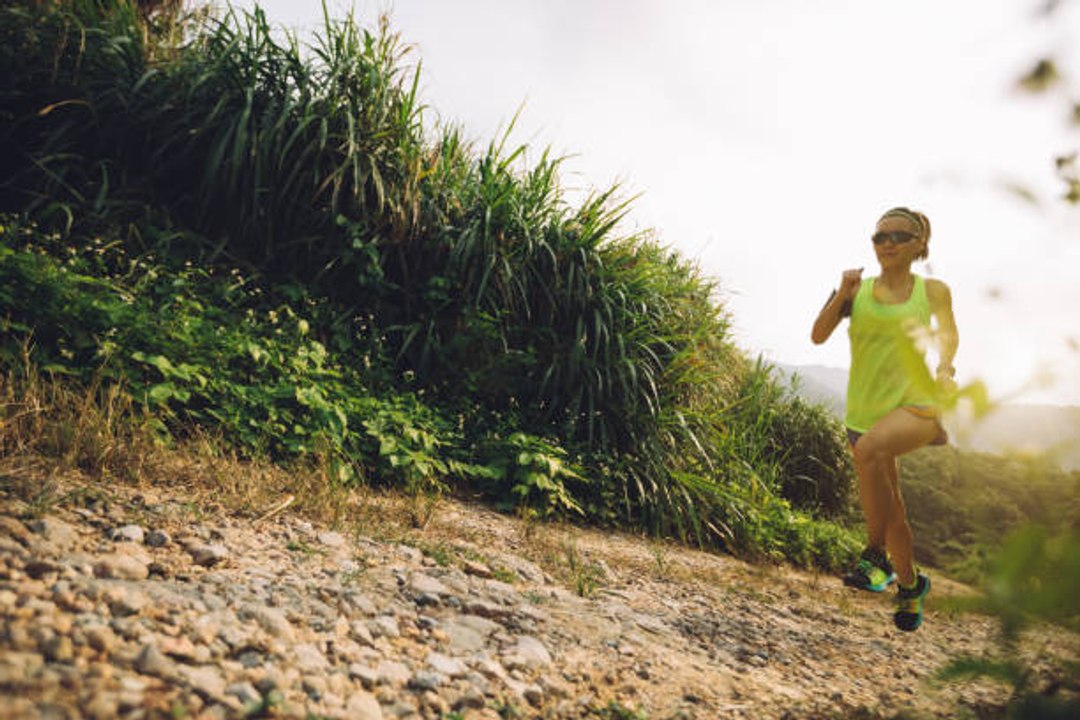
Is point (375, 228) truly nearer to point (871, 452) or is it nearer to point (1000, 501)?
point (871, 452)

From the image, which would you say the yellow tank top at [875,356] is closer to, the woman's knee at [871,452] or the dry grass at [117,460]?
the woman's knee at [871,452]

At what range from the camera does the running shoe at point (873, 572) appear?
3.04 metres

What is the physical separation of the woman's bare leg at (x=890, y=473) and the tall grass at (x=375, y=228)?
5.58 ft

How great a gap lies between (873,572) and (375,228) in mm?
3753

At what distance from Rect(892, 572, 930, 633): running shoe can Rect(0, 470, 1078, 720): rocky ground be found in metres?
0.18

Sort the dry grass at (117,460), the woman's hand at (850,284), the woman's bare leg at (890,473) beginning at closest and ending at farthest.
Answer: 1. the dry grass at (117,460)
2. the woman's bare leg at (890,473)
3. the woman's hand at (850,284)

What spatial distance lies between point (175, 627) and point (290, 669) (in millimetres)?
279

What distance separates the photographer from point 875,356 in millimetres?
2887

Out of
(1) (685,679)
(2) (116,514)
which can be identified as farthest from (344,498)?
(1) (685,679)

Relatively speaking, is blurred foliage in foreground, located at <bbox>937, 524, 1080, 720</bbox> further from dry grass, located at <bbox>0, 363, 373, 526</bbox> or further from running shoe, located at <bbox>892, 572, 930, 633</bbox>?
running shoe, located at <bbox>892, 572, 930, 633</bbox>

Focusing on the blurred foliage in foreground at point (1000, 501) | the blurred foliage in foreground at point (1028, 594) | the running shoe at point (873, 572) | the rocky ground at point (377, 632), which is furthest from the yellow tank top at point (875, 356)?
the blurred foliage in foreground at point (1028, 594)

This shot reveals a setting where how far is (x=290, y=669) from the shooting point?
1.41m

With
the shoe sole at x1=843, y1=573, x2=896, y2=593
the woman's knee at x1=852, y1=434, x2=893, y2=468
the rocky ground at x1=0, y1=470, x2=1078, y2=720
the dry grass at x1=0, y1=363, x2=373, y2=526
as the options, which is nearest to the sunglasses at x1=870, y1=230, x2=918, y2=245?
the woman's knee at x1=852, y1=434, x2=893, y2=468

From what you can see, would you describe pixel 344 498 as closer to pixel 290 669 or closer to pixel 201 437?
pixel 201 437
